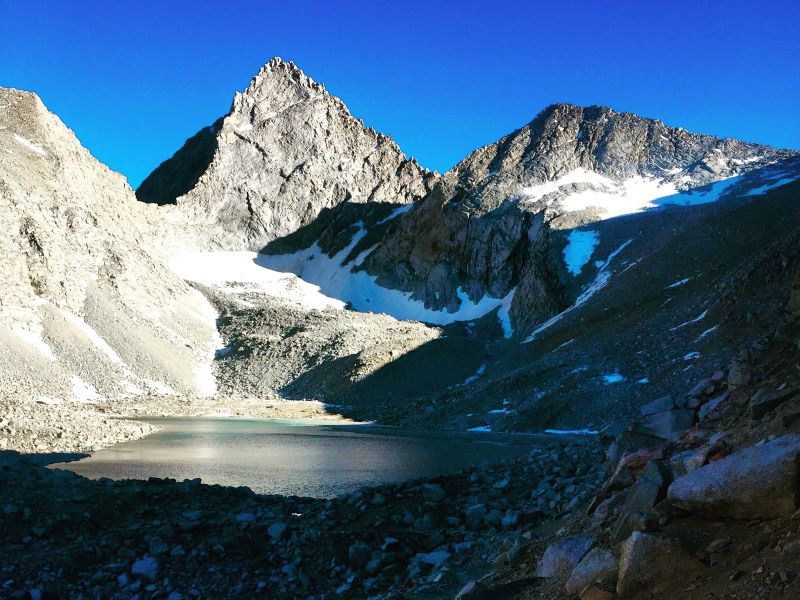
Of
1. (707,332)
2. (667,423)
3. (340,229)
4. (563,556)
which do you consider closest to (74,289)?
(707,332)

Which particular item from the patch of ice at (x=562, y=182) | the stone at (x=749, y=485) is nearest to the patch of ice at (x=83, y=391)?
the stone at (x=749, y=485)

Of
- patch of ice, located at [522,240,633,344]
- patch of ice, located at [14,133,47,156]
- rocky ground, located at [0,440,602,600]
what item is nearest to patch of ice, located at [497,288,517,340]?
patch of ice, located at [522,240,633,344]

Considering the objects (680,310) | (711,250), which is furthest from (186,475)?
(711,250)

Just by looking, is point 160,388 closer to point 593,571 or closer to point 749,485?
point 593,571

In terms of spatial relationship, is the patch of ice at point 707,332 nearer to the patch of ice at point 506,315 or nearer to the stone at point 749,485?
the stone at point 749,485

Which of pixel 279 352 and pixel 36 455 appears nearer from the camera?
pixel 36 455

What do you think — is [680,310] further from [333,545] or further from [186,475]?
[333,545]

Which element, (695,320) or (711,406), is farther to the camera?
(695,320)
